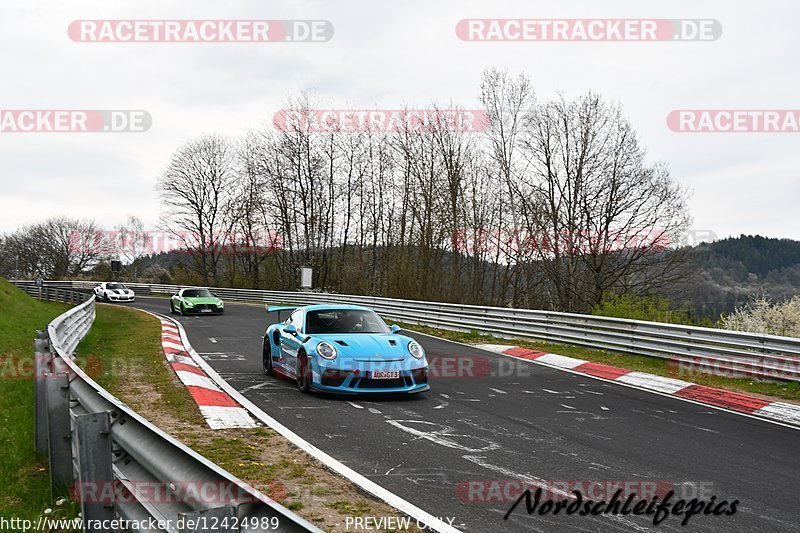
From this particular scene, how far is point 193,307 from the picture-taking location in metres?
27.3

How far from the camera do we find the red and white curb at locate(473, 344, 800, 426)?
349 inches

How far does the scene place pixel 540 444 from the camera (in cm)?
648

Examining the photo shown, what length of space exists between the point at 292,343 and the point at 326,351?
1118 millimetres

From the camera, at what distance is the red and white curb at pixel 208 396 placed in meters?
7.21

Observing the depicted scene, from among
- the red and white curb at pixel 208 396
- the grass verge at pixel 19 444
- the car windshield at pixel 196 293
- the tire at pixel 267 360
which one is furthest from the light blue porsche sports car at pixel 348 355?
the car windshield at pixel 196 293

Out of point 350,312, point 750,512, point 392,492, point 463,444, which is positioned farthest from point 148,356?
point 750,512

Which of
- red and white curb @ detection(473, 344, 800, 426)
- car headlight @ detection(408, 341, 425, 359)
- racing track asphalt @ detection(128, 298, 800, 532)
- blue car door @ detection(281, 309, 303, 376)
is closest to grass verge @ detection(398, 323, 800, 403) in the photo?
red and white curb @ detection(473, 344, 800, 426)

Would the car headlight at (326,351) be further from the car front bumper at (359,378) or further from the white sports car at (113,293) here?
the white sports car at (113,293)

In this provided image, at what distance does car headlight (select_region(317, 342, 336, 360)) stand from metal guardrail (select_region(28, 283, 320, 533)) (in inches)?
146

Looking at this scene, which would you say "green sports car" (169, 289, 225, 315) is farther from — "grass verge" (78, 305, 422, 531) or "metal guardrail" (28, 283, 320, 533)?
"metal guardrail" (28, 283, 320, 533)

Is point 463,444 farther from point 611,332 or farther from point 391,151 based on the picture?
point 391,151

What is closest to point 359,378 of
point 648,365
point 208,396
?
point 208,396

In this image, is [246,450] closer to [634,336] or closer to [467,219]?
[634,336]

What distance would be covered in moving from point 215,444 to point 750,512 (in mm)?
4566
